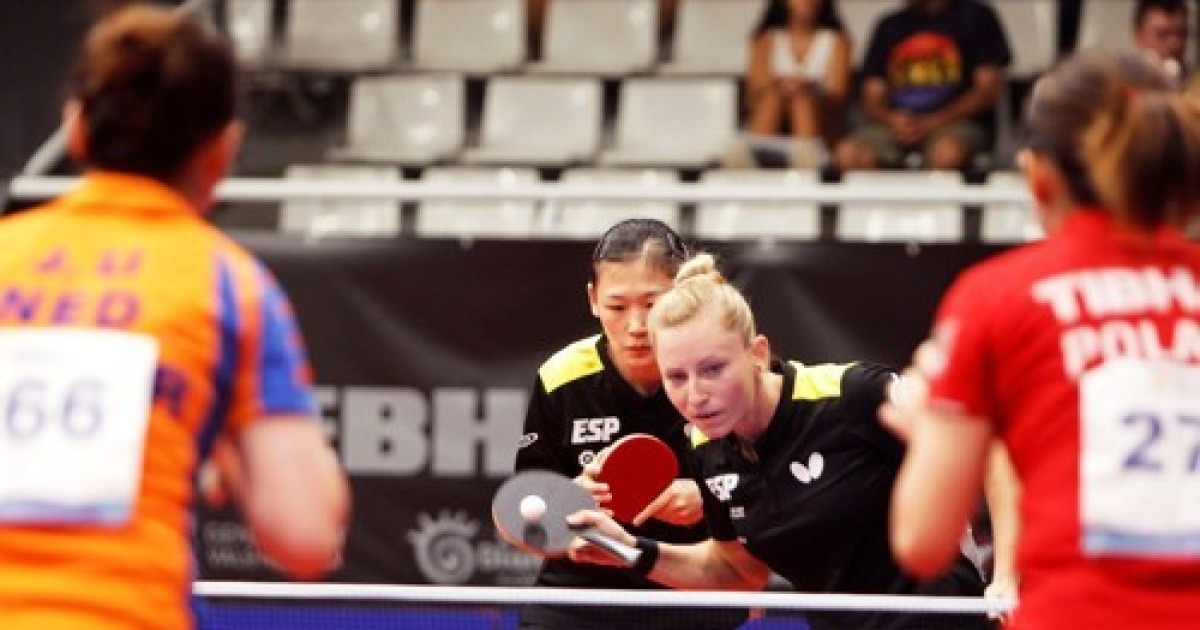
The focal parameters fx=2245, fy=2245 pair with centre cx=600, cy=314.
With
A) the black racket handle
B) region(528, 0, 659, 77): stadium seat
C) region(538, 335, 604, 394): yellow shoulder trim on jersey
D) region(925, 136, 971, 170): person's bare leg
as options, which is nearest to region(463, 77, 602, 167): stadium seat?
region(528, 0, 659, 77): stadium seat

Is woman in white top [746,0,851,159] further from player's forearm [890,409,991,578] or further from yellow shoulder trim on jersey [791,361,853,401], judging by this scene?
player's forearm [890,409,991,578]

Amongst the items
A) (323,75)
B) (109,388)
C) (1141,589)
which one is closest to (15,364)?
(109,388)

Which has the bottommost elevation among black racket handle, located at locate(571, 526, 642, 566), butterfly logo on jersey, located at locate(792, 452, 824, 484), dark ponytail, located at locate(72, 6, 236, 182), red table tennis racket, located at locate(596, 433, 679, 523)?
black racket handle, located at locate(571, 526, 642, 566)

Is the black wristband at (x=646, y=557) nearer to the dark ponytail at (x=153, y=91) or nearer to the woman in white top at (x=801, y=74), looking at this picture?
the dark ponytail at (x=153, y=91)

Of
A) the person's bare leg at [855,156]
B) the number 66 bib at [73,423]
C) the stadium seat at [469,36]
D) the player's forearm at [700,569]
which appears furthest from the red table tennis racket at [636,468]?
the stadium seat at [469,36]

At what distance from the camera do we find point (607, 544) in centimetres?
493

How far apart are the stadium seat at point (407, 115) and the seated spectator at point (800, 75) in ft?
4.65

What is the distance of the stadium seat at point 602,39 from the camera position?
35.4 feet

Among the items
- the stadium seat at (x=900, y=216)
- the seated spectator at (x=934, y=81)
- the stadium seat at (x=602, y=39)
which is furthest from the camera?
the stadium seat at (x=602, y=39)

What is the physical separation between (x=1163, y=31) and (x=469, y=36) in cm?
335

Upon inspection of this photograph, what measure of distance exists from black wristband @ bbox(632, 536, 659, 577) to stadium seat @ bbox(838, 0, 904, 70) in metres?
5.89

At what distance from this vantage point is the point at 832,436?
486 cm

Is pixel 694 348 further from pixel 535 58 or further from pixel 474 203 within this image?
pixel 535 58

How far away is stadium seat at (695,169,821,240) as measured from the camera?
921 cm
